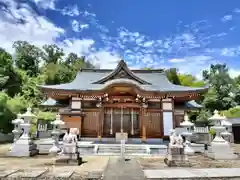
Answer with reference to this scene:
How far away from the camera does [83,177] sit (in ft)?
18.2

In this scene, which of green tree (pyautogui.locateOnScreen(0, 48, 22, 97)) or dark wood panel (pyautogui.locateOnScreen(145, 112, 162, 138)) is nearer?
dark wood panel (pyautogui.locateOnScreen(145, 112, 162, 138))

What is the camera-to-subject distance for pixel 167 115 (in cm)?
1416

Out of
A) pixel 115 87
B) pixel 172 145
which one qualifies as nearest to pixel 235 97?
pixel 115 87

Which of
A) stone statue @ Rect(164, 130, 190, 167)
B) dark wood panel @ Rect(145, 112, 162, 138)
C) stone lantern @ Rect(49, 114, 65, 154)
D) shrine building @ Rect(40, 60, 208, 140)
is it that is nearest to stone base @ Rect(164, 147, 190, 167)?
stone statue @ Rect(164, 130, 190, 167)

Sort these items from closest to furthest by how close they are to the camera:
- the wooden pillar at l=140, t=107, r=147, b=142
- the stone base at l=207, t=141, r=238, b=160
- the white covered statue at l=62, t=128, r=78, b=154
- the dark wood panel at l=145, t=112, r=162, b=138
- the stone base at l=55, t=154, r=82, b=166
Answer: the stone base at l=55, t=154, r=82, b=166
the white covered statue at l=62, t=128, r=78, b=154
the stone base at l=207, t=141, r=238, b=160
the wooden pillar at l=140, t=107, r=147, b=142
the dark wood panel at l=145, t=112, r=162, b=138

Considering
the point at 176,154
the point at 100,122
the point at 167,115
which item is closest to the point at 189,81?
the point at 167,115

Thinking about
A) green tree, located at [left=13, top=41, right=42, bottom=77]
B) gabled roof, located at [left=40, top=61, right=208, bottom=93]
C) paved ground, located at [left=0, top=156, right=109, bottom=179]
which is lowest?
paved ground, located at [left=0, top=156, right=109, bottom=179]

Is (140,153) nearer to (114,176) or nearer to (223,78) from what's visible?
(114,176)

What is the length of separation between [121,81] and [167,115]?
385cm

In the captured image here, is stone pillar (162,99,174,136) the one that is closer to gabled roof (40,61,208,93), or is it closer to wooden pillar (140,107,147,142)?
gabled roof (40,61,208,93)

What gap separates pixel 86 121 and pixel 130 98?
3324mm

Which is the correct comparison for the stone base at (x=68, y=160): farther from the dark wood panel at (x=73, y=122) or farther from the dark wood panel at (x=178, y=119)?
the dark wood panel at (x=178, y=119)

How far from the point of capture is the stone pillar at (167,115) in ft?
46.0

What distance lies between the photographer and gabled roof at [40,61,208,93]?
14016mm
